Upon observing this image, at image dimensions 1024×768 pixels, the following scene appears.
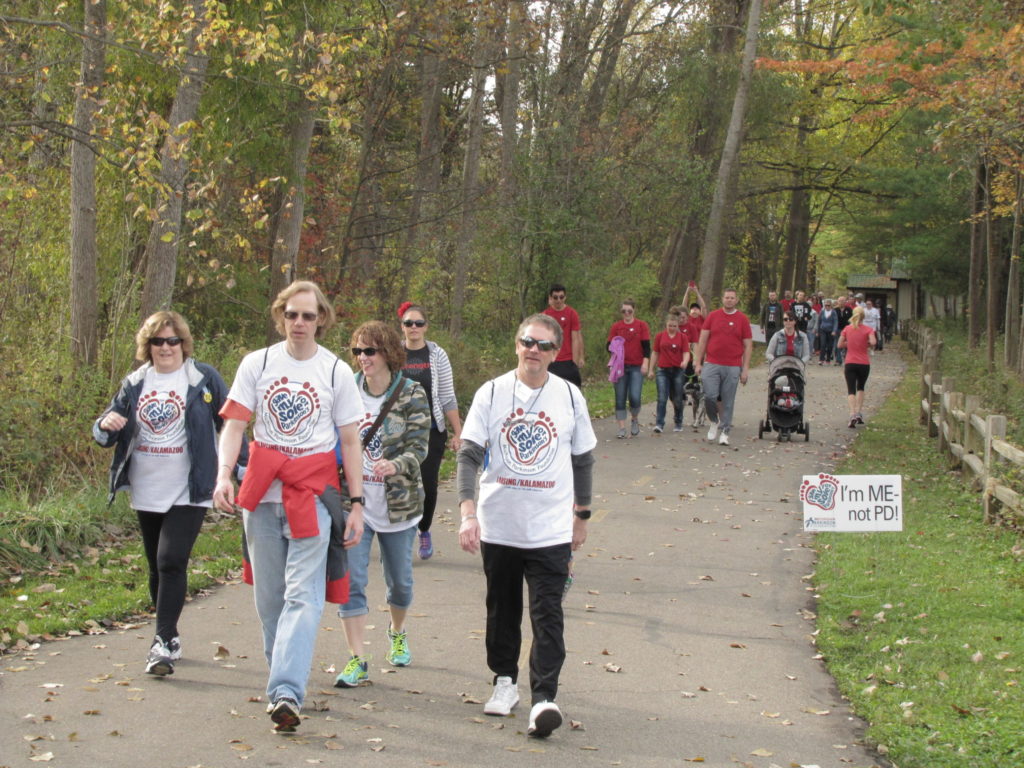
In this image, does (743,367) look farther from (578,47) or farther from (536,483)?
(578,47)

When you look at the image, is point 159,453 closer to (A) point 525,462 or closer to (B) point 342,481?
(B) point 342,481

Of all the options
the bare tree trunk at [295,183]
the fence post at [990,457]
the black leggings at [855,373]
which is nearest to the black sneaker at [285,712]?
the fence post at [990,457]

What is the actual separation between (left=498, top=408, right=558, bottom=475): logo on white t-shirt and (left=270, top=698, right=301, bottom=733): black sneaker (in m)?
1.44

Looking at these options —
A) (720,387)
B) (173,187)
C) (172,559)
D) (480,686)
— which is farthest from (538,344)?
(720,387)

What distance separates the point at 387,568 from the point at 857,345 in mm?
15134

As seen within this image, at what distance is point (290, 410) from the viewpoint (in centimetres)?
554

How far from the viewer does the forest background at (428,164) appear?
11969mm

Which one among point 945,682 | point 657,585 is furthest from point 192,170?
point 945,682

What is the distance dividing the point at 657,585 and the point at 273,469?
461cm

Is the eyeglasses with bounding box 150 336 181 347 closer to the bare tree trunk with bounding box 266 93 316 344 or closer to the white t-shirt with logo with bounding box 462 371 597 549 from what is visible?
the white t-shirt with logo with bounding box 462 371 597 549

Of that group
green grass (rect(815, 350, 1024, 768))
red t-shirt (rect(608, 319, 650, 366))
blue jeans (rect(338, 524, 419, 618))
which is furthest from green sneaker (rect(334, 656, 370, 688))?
red t-shirt (rect(608, 319, 650, 366))

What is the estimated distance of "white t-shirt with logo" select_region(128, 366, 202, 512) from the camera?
6.56 m

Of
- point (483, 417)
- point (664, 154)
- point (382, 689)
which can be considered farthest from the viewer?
point (664, 154)

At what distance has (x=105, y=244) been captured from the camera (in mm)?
15172
